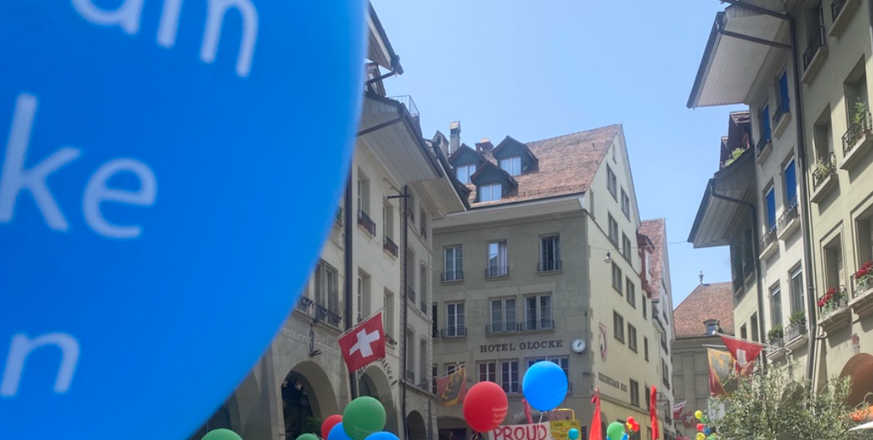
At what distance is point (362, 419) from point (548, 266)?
27.5 meters

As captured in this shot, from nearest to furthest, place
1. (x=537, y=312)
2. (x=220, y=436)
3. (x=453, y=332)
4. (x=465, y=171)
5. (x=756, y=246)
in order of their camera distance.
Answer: (x=220, y=436), (x=756, y=246), (x=537, y=312), (x=453, y=332), (x=465, y=171)

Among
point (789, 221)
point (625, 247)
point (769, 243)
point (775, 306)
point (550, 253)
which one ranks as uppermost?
point (625, 247)

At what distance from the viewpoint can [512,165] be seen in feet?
135

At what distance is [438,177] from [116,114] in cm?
2344

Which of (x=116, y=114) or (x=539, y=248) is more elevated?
(x=539, y=248)

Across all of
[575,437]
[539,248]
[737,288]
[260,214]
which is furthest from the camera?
[539,248]

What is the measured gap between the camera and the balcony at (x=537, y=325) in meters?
35.9

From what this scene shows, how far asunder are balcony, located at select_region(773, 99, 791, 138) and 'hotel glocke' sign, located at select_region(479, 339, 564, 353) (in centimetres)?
1661

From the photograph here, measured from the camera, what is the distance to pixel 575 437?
1712cm

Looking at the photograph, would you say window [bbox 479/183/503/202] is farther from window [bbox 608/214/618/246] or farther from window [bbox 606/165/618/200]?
window [bbox 608/214/618/246]

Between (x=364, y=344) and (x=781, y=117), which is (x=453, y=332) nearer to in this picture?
(x=781, y=117)

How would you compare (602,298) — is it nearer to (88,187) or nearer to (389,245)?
(389,245)

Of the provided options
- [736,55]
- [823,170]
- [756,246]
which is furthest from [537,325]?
[823,170]

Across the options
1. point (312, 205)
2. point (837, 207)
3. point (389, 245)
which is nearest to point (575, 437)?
point (837, 207)
